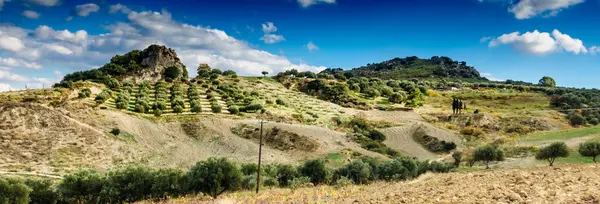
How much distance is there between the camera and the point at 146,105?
68062 millimetres

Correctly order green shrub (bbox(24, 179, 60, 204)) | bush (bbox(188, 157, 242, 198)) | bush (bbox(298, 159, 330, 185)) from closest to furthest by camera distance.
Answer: green shrub (bbox(24, 179, 60, 204)) < bush (bbox(188, 157, 242, 198)) < bush (bbox(298, 159, 330, 185))

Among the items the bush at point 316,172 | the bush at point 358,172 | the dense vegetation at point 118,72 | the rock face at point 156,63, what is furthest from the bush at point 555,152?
the rock face at point 156,63

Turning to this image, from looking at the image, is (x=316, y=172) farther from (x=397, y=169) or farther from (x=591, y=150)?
(x=591, y=150)

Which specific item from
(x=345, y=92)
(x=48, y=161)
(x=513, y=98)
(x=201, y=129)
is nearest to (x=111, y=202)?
(x=48, y=161)

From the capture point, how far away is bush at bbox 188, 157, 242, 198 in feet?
109

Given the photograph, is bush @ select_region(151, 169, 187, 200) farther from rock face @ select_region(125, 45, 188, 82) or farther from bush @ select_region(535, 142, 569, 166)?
rock face @ select_region(125, 45, 188, 82)

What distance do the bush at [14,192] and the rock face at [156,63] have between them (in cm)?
7409

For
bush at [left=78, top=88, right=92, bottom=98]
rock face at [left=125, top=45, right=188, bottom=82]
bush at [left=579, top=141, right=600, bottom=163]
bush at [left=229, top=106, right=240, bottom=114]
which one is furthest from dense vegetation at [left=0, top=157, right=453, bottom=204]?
rock face at [left=125, top=45, right=188, bottom=82]

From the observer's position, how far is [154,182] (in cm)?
3259

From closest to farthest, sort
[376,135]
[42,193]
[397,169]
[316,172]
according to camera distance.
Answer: [42,193] < [397,169] < [316,172] < [376,135]

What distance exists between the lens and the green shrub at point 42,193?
96.3 ft

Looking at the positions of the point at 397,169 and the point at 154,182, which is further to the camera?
the point at 397,169

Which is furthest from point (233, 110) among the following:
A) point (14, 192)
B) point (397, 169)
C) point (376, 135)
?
Result: point (14, 192)

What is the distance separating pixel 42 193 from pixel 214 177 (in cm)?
1317
